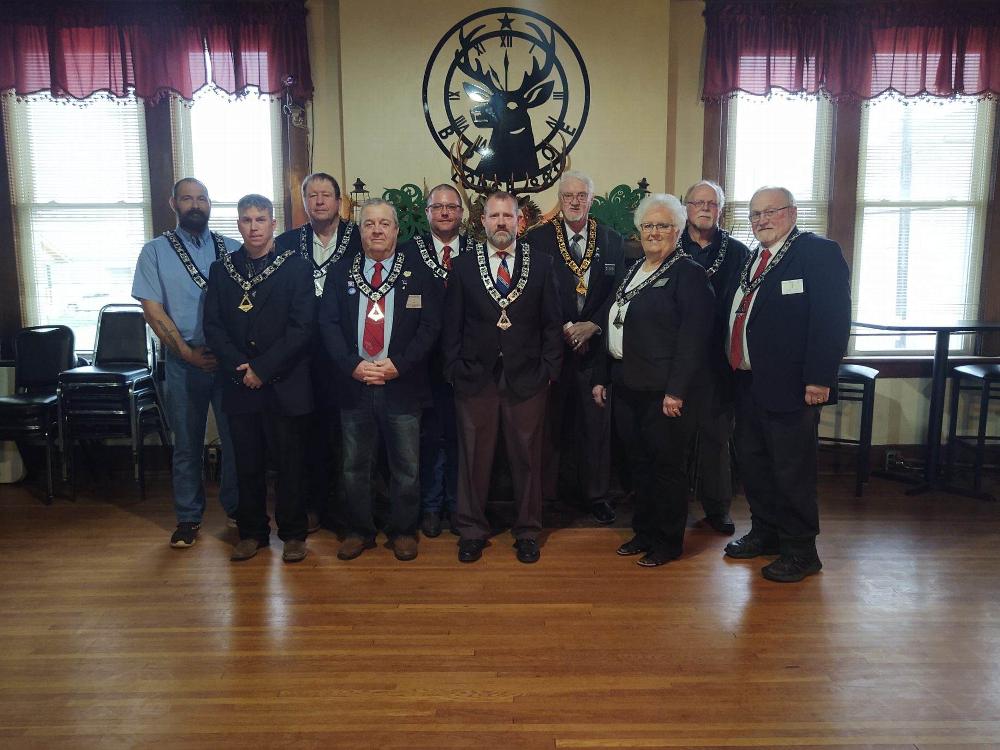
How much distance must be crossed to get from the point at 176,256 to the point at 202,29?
6.96 ft

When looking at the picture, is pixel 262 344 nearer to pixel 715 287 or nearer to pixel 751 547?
pixel 715 287

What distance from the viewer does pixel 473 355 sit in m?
3.13

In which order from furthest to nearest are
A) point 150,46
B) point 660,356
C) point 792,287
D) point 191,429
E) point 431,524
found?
point 150,46, point 431,524, point 191,429, point 660,356, point 792,287

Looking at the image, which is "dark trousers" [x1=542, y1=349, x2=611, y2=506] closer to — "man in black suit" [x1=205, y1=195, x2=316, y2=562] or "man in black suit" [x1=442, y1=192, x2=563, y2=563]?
"man in black suit" [x1=442, y1=192, x2=563, y2=563]

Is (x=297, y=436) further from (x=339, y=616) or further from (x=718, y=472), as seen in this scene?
(x=718, y=472)

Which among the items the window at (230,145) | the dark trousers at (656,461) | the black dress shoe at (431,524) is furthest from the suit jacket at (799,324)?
the window at (230,145)

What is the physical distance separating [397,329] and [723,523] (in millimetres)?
1880

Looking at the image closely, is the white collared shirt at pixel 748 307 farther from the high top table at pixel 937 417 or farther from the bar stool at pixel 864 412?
the high top table at pixel 937 417

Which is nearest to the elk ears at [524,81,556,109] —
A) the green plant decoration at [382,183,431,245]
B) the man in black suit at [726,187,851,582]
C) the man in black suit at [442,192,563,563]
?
the green plant decoration at [382,183,431,245]

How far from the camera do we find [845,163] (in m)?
5.00

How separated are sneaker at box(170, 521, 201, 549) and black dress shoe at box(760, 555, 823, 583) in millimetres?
2634

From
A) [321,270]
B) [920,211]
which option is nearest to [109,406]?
[321,270]

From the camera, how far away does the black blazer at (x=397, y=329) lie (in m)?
3.11

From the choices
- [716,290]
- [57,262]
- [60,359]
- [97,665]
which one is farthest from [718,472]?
[57,262]
